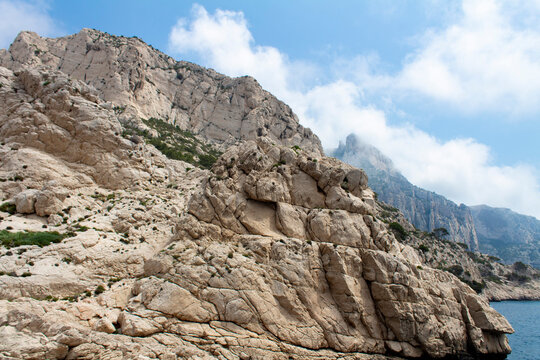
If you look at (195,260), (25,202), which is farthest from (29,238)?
(195,260)

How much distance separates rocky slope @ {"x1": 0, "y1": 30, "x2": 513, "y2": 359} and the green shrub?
0.56 feet

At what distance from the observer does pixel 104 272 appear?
82.4 feet

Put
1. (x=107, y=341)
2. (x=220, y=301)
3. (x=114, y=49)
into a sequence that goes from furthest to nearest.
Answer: (x=114, y=49) < (x=220, y=301) < (x=107, y=341)

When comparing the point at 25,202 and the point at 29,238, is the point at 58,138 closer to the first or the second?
the point at 25,202

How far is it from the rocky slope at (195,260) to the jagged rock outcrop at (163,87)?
44.0 meters

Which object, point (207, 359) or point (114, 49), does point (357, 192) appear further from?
point (114, 49)

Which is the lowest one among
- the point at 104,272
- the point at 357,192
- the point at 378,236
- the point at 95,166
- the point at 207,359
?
the point at 207,359

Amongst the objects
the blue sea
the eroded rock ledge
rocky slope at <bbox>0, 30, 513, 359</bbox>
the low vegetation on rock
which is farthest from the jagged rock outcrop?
the blue sea

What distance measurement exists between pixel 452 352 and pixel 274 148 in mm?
26625

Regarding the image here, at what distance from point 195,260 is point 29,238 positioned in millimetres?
13899

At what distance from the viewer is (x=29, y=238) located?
24.8 m

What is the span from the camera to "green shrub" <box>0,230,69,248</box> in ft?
77.9

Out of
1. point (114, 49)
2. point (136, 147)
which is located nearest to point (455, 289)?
point (136, 147)

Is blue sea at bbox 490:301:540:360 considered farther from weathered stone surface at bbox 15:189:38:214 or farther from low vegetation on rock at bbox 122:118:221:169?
low vegetation on rock at bbox 122:118:221:169
